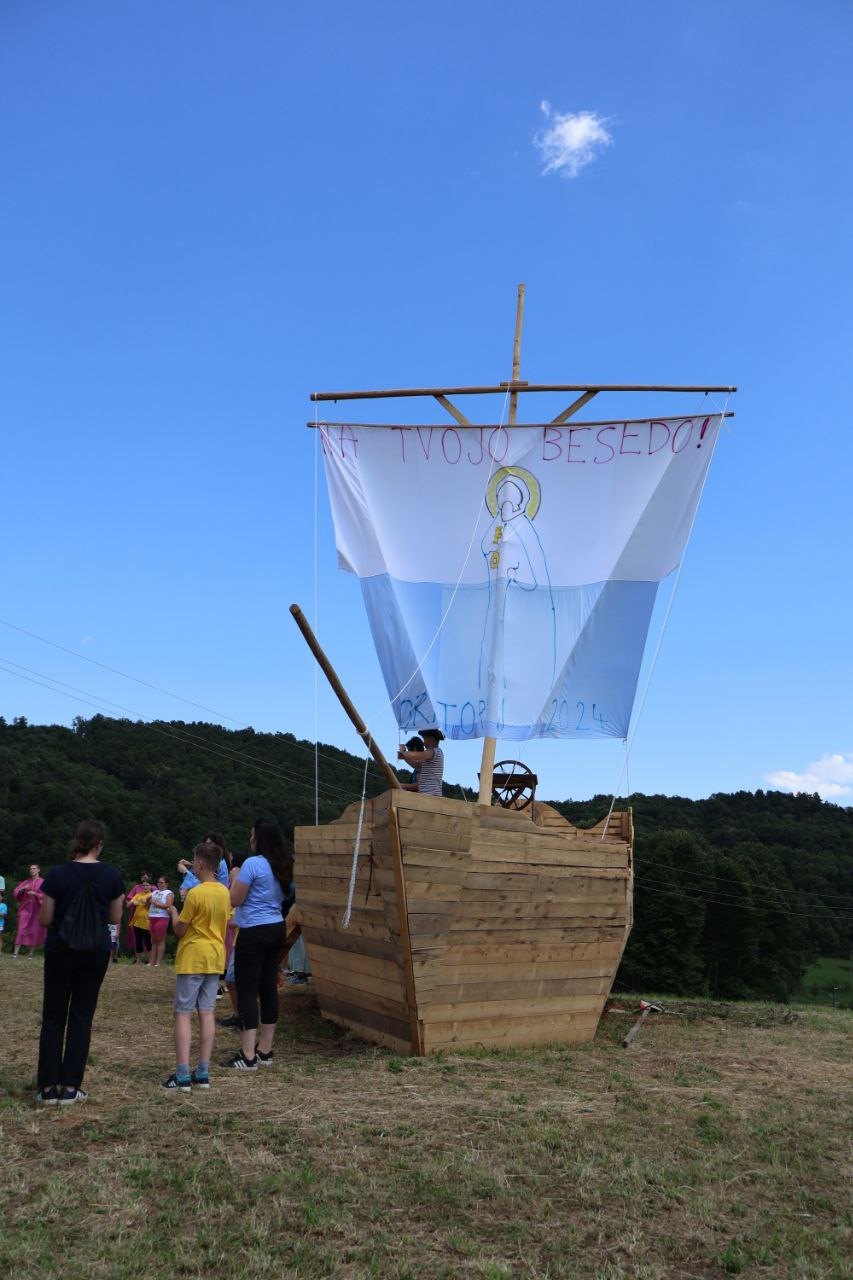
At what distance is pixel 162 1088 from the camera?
18.1 feet

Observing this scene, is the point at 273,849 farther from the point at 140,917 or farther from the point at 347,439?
the point at 140,917

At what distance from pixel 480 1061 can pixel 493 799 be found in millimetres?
4382

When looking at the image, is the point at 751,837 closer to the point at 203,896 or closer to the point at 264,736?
the point at 264,736

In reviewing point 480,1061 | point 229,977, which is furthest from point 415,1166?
point 229,977

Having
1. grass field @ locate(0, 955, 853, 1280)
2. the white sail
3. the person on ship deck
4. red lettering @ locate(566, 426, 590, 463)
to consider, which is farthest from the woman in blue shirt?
red lettering @ locate(566, 426, 590, 463)

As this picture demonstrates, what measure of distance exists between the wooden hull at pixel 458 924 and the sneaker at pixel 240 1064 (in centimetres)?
127

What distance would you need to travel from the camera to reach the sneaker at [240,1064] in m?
6.30

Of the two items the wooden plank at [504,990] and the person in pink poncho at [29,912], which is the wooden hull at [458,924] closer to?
the wooden plank at [504,990]

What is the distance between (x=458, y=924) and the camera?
738 cm

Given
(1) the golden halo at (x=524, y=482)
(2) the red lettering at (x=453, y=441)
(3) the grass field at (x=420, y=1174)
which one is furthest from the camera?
(2) the red lettering at (x=453, y=441)

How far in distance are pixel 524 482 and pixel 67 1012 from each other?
8335mm

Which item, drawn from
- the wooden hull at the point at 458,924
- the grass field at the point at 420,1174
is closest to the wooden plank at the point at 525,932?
the wooden hull at the point at 458,924

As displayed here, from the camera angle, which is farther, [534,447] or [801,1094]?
[534,447]

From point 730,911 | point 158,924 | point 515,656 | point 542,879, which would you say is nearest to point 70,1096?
point 542,879
